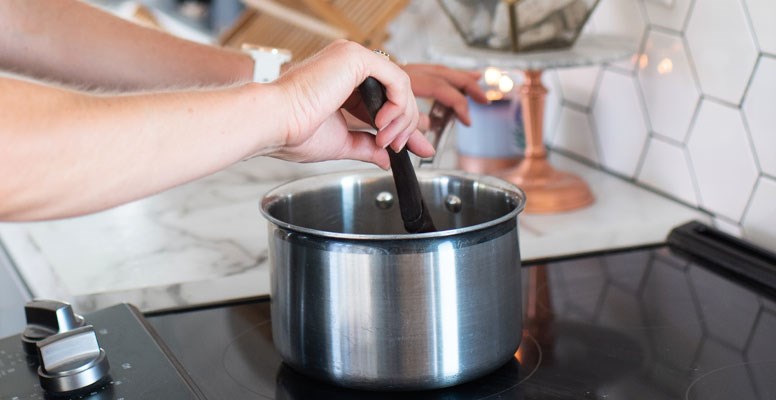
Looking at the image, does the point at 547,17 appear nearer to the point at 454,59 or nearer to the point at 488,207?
the point at 454,59

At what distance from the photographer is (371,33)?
169cm

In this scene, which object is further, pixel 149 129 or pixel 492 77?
pixel 492 77

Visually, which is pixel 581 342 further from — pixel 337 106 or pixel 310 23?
pixel 310 23

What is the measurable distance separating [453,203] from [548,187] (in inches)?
15.5

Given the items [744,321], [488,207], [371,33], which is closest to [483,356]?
[488,207]

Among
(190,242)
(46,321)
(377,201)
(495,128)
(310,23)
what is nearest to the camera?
(46,321)

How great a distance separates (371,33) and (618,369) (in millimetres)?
939

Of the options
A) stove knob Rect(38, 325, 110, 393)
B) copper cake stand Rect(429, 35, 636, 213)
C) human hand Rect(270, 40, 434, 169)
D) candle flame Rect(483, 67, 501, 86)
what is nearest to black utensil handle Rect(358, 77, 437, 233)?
human hand Rect(270, 40, 434, 169)

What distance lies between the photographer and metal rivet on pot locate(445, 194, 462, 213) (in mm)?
996

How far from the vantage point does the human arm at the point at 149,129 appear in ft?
2.02

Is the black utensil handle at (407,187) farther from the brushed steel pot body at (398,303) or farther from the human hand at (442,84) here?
the human hand at (442,84)

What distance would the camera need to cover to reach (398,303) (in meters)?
0.80

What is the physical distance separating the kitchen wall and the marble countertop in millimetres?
44

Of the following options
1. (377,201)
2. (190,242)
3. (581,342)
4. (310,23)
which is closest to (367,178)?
(377,201)
